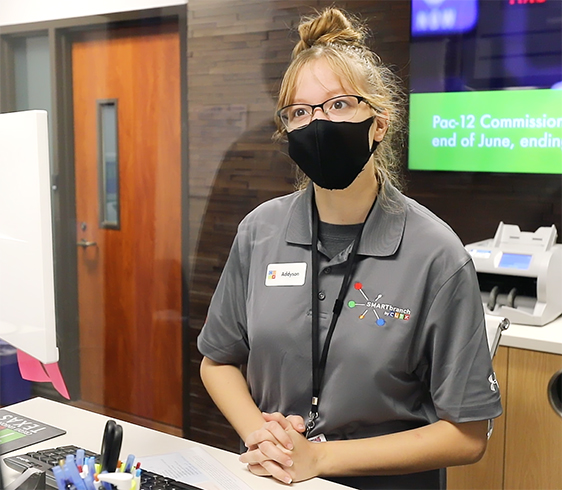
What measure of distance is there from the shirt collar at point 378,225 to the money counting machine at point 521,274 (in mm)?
853

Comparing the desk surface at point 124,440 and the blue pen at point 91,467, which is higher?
the blue pen at point 91,467

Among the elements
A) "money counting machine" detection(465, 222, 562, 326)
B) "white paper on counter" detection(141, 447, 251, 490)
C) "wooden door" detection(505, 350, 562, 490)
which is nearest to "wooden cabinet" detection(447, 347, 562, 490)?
"wooden door" detection(505, 350, 562, 490)

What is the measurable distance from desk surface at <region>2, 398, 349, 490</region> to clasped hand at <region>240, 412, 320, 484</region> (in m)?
0.02

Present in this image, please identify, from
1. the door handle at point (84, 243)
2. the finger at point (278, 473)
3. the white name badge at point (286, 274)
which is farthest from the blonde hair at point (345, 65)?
the door handle at point (84, 243)

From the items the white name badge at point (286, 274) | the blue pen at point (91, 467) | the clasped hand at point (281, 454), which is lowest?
the clasped hand at point (281, 454)

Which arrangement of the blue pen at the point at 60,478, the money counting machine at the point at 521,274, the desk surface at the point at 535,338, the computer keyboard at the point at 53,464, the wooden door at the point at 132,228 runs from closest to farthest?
the blue pen at the point at 60,478
the computer keyboard at the point at 53,464
the desk surface at the point at 535,338
the money counting machine at the point at 521,274
the wooden door at the point at 132,228

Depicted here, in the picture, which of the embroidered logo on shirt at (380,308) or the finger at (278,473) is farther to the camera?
the embroidered logo on shirt at (380,308)

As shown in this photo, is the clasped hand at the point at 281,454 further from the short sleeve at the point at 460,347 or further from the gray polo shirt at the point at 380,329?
the short sleeve at the point at 460,347

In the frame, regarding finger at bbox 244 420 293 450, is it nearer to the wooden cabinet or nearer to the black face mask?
the black face mask

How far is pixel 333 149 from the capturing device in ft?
4.77

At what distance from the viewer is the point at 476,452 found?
4.50 feet

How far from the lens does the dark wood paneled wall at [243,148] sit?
101 inches

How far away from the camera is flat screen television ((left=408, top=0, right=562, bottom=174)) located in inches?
→ 93.0

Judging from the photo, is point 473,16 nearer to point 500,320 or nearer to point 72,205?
point 500,320
